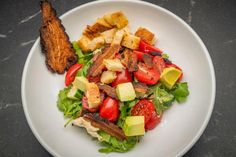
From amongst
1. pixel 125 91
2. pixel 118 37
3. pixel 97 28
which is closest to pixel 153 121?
pixel 125 91

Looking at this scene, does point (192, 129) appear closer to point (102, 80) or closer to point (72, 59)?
point (102, 80)

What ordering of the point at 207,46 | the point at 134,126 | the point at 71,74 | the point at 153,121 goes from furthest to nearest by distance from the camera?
the point at 207,46
the point at 71,74
the point at 153,121
the point at 134,126

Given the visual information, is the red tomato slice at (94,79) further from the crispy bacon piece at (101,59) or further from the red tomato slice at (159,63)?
the red tomato slice at (159,63)

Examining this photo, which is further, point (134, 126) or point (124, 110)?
point (124, 110)

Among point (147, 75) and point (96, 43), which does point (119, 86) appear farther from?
point (96, 43)

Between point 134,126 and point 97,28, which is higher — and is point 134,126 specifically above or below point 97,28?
below

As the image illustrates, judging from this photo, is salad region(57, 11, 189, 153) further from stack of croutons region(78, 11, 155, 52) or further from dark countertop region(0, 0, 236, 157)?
dark countertop region(0, 0, 236, 157)

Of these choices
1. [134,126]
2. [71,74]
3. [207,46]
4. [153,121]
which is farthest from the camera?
[207,46]
